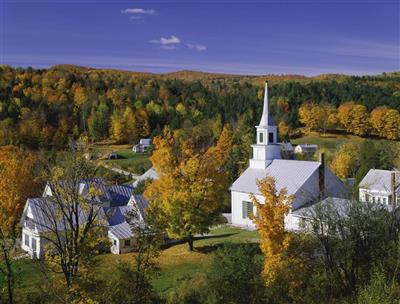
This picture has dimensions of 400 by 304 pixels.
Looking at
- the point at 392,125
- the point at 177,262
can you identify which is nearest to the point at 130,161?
the point at 177,262

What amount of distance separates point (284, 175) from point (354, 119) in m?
75.5

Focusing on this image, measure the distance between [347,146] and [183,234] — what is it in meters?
43.9

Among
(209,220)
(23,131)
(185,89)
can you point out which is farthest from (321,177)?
(185,89)

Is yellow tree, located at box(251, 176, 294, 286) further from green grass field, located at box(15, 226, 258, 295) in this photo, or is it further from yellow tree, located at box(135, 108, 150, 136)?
yellow tree, located at box(135, 108, 150, 136)

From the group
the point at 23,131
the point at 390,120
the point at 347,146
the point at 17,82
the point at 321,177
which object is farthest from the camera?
the point at 17,82

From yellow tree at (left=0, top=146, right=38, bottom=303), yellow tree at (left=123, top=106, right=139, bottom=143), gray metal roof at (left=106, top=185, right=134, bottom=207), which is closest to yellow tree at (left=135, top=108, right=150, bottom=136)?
yellow tree at (left=123, top=106, right=139, bottom=143)

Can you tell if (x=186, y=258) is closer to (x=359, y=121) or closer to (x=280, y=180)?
(x=280, y=180)

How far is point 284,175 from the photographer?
1539 inches

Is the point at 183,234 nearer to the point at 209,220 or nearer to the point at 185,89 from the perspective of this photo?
the point at 209,220

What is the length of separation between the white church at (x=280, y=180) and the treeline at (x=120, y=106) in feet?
174

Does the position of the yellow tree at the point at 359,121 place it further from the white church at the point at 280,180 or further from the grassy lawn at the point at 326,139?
the white church at the point at 280,180

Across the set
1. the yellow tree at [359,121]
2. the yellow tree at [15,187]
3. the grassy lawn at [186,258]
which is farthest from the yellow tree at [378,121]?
the yellow tree at [15,187]

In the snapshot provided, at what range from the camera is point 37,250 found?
38.8m

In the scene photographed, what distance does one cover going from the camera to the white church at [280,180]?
3672 cm
